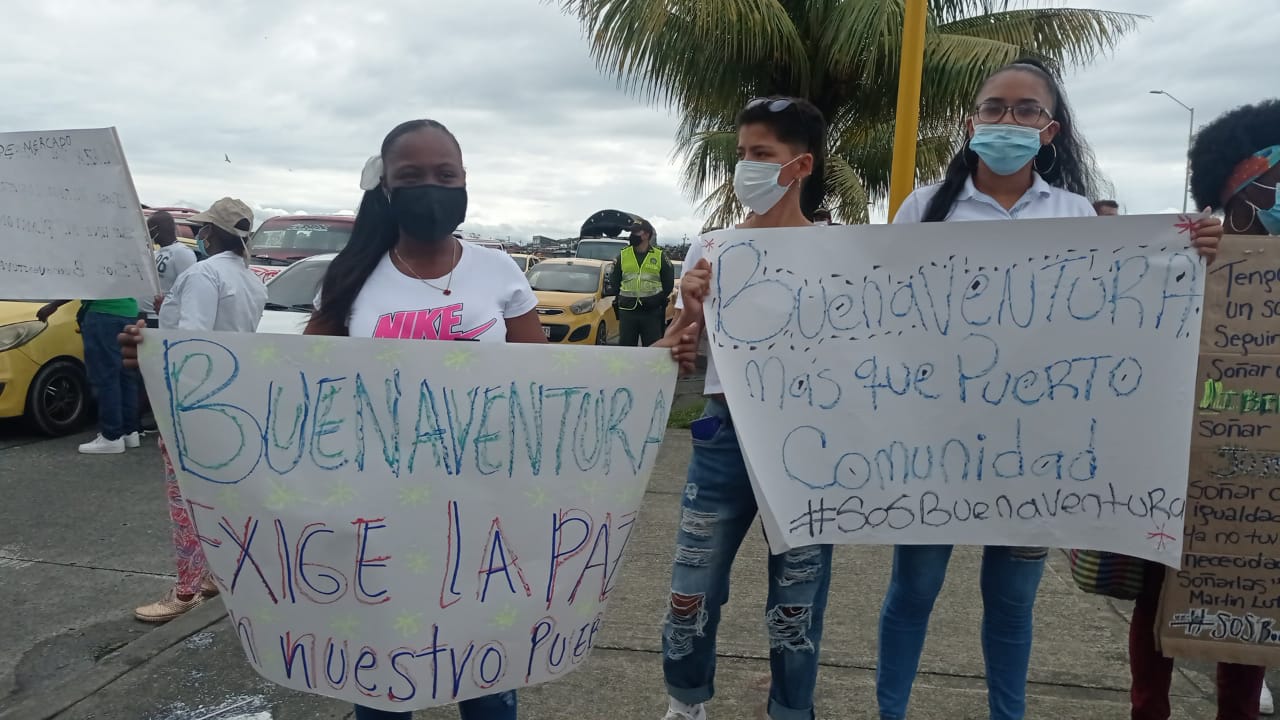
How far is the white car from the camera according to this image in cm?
675

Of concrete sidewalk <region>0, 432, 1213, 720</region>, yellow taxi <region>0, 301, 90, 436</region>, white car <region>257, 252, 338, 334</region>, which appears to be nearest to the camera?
concrete sidewalk <region>0, 432, 1213, 720</region>

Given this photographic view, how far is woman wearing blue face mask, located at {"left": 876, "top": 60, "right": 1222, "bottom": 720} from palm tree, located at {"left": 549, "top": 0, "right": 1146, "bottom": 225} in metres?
7.21

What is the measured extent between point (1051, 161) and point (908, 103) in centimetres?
194

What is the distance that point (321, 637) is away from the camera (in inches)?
83.0

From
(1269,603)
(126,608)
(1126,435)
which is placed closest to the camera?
(1126,435)

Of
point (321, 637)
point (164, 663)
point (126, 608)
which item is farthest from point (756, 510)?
point (126, 608)

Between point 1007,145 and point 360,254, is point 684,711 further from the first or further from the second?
point 1007,145

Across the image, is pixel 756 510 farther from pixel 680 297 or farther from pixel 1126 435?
pixel 1126 435

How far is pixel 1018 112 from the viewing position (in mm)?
2551

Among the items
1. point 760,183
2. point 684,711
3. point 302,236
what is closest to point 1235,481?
point 760,183

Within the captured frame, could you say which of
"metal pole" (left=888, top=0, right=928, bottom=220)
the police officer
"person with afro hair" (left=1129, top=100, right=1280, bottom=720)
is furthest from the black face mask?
the police officer

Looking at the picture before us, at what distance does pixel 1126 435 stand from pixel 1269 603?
72 centimetres

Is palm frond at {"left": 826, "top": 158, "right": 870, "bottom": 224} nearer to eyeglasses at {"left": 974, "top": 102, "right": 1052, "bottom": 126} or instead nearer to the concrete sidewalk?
the concrete sidewalk

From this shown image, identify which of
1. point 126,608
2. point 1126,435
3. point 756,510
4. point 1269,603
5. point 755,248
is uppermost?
point 755,248
